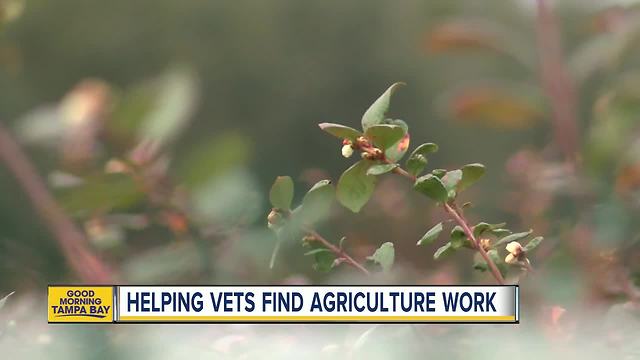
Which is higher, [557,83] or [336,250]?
[557,83]

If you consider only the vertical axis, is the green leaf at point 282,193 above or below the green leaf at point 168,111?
below

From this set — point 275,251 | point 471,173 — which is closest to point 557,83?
point 471,173

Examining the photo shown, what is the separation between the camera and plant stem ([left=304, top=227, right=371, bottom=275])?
489 millimetres

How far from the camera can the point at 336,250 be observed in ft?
1.63

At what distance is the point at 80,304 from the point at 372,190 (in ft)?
0.71

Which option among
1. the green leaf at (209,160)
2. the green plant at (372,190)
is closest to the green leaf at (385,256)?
the green plant at (372,190)

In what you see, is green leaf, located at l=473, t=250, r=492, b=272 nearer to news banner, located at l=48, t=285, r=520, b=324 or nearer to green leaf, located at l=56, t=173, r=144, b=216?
news banner, located at l=48, t=285, r=520, b=324

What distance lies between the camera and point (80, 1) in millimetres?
675

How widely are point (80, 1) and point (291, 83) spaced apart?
214mm

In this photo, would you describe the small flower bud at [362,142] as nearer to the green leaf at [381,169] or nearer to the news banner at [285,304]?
the green leaf at [381,169]

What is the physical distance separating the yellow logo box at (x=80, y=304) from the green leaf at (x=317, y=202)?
0.45ft

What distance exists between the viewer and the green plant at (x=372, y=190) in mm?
434

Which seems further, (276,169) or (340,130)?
(276,169)

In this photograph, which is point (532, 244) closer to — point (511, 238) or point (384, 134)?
point (511, 238)
